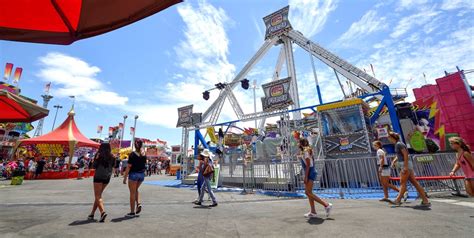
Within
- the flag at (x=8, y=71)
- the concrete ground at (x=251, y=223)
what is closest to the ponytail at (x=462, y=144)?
the concrete ground at (x=251, y=223)

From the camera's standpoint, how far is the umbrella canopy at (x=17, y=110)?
5.83 metres

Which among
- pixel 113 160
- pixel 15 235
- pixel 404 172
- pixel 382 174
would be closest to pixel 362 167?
pixel 382 174

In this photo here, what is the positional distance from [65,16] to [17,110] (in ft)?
18.9

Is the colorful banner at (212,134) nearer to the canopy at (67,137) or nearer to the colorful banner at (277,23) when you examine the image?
the canopy at (67,137)

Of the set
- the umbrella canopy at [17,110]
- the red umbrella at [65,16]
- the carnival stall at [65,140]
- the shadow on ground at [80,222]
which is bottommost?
the shadow on ground at [80,222]

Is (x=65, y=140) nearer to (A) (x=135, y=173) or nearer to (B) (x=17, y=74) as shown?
(A) (x=135, y=173)

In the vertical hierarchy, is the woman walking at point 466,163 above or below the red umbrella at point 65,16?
below

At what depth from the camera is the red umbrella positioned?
2.35 meters

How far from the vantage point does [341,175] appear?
31.2ft

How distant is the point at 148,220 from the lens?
4.77m

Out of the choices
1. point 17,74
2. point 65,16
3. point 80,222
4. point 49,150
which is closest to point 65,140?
→ point 49,150

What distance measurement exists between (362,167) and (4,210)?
37.8 feet

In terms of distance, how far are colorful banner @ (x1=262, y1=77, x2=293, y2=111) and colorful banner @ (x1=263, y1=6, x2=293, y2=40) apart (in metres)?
20.1

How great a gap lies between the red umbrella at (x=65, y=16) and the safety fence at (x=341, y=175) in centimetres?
793
